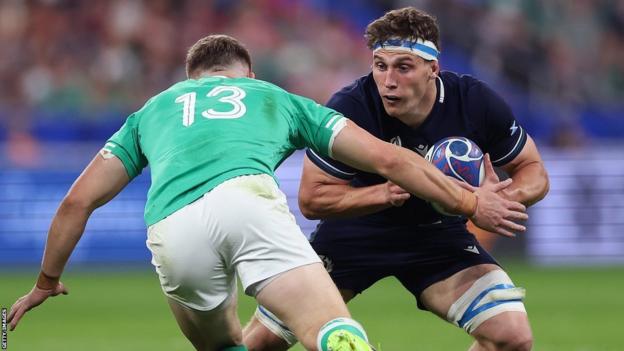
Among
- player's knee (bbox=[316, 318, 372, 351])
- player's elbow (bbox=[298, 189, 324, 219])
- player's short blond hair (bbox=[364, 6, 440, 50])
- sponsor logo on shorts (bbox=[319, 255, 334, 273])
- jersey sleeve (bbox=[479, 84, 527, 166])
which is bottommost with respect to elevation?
sponsor logo on shorts (bbox=[319, 255, 334, 273])

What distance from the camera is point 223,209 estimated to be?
5.40 metres

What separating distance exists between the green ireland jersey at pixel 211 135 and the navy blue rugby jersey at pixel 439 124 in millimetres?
1180

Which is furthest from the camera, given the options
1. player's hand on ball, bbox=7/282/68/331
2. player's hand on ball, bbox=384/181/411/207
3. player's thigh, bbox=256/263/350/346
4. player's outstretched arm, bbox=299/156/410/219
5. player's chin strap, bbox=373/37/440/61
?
player's chin strap, bbox=373/37/440/61

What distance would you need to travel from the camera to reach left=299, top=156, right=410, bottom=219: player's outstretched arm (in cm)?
649

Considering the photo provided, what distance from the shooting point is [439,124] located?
7.07 m

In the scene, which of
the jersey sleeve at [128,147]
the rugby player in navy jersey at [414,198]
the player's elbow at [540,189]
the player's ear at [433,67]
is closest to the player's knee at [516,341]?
the rugby player in navy jersey at [414,198]

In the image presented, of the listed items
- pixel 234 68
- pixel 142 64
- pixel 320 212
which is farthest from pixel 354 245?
pixel 142 64

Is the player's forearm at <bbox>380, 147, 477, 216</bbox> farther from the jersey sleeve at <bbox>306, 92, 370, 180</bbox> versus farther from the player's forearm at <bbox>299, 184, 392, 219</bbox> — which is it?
the jersey sleeve at <bbox>306, 92, 370, 180</bbox>

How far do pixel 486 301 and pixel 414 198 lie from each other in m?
0.75

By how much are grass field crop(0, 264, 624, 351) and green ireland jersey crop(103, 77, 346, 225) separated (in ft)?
12.8

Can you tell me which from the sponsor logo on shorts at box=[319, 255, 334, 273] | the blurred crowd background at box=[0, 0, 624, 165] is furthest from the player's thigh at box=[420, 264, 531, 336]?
the blurred crowd background at box=[0, 0, 624, 165]

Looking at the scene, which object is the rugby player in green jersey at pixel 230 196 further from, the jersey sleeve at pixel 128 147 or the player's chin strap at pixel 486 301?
the player's chin strap at pixel 486 301

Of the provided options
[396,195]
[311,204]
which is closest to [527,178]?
[396,195]

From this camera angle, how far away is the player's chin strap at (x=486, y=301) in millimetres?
6754
